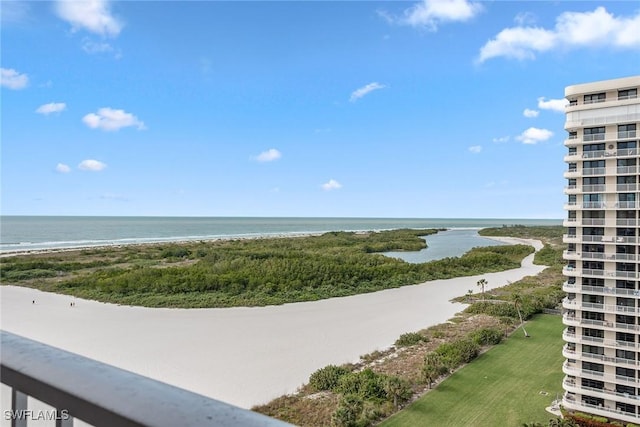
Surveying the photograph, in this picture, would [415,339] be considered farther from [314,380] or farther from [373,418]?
[373,418]

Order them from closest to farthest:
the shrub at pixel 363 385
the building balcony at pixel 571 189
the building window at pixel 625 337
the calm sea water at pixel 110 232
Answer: the building window at pixel 625 337 → the building balcony at pixel 571 189 → the shrub at pixel 363 385 → the calm sea water at pixel 110 232

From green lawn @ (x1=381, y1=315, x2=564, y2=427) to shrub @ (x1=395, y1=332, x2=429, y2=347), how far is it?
2.03 metres

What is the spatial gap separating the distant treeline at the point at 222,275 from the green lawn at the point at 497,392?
10243 mm

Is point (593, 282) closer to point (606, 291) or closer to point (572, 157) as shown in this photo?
point (606, 291)

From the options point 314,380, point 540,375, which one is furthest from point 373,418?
point 540,375

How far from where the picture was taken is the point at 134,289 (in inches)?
801

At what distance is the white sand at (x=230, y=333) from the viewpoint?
10773 mm

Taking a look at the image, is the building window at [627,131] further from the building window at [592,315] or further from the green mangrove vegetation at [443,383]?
the green mangrove vegetation at [443,383]

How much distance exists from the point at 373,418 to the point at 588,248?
17.4 feet

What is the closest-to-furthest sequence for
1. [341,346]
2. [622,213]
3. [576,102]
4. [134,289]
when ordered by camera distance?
[622,213] → [576,102] → [341,346] → [134,289]

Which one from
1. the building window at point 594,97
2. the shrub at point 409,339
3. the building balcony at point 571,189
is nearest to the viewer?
the building window at point 594,97

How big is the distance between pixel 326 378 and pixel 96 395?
980 cm

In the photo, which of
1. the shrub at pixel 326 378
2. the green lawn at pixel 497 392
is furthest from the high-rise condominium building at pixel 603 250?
the shrub at pixel 326 378

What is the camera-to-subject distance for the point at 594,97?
8328 mm
